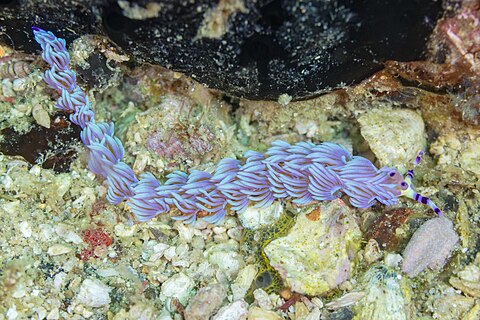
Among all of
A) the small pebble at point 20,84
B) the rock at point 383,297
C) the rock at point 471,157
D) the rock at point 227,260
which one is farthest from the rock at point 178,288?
the rock at point 471,157

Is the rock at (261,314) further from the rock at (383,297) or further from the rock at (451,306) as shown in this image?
the rock at (451,306)

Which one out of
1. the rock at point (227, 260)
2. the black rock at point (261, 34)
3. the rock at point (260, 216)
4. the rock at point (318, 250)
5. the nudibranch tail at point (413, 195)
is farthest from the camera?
the rock at point (260, 216)

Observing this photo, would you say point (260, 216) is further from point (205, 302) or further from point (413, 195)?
point (413, 195)

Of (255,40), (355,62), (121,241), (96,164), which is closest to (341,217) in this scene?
(355,62)

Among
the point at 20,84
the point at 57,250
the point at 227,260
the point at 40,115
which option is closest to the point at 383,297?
the point at 227,260

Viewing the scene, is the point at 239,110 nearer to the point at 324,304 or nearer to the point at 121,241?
the point at 121,241
